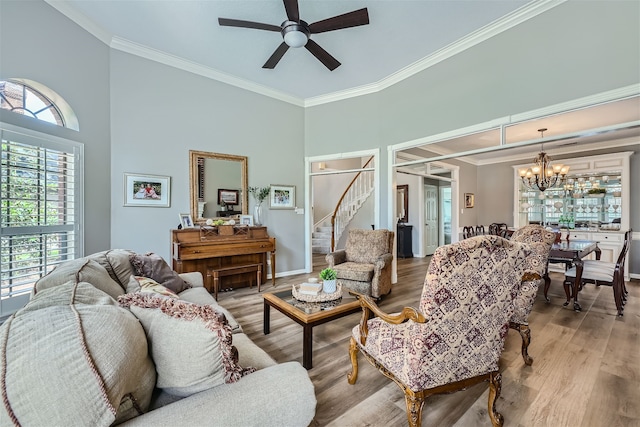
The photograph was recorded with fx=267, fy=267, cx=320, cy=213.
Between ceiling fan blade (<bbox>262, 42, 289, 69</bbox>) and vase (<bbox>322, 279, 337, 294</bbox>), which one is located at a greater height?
ceiling fan blade (<bbox>262, 42, 289, 69</bbox>)

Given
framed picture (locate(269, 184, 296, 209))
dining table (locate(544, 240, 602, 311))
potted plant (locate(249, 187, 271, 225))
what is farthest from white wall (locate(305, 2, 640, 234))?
dining table (locate(544, 240, 602, 311))

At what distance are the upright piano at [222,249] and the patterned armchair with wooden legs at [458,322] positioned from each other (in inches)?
117

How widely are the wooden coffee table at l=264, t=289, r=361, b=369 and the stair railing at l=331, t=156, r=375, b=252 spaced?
472 centimetres

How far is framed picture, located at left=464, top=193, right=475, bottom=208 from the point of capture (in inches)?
270

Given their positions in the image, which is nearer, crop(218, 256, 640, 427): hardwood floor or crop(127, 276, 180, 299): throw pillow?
crop(218, 256, 640, 427): hardwood floor

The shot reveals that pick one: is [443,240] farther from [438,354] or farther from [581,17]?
[438,354]

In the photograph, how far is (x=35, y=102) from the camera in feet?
8.96

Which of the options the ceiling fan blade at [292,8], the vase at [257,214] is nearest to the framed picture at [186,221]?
the vase at [257,214]

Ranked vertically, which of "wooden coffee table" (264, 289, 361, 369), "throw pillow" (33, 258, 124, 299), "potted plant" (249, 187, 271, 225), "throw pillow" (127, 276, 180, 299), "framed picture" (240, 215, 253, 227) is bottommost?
"wooden coffee table" (264, 289, 361, 369)

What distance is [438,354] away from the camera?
138 cm

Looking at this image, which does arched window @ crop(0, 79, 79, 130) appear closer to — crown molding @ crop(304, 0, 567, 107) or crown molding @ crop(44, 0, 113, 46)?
crown molding @ crop(44, 0, 113, 46)

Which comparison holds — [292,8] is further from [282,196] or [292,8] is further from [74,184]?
[282,196]

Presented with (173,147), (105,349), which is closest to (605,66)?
(105,349)

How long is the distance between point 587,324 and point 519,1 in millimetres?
3553
